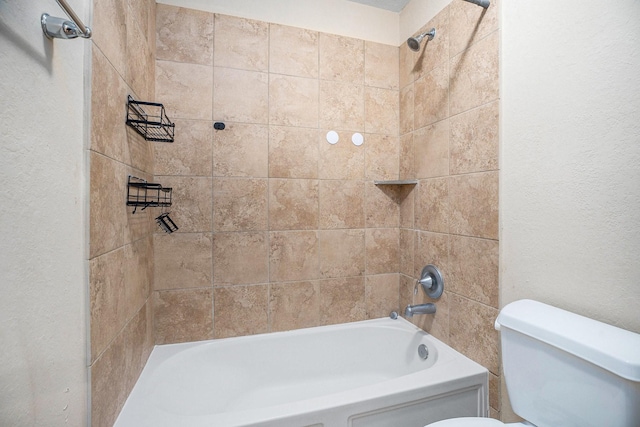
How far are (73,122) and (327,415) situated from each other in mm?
1257

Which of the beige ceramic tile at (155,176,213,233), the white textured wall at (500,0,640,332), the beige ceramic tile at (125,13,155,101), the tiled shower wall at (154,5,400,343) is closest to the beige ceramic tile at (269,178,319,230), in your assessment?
the tiled shower wall at (154,5,400,343)

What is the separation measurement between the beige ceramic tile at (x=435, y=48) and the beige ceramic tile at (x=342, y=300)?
1.41 metres

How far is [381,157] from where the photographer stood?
6.64 feet

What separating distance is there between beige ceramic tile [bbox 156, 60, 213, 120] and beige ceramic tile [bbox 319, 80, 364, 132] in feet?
2.28

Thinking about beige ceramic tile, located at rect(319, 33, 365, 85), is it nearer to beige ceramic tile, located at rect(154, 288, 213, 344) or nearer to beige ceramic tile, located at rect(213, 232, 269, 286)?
beige ceramic tile, located at rect(213, 232, 269, 286)

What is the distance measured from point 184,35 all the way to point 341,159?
45.4 inches

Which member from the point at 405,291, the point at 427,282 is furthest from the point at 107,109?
the point at 405,291

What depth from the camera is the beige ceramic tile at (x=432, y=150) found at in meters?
1.63

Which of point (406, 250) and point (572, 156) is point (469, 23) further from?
point (406, 250)

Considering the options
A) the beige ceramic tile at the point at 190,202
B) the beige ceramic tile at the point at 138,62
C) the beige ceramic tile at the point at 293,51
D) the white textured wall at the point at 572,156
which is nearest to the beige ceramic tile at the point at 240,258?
the beige ceramic tile at the point at 190,202

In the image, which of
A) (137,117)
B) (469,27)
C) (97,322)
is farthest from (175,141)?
(469,27)

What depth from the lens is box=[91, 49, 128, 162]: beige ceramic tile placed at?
886 millimetres

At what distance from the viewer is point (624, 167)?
0.88 metres

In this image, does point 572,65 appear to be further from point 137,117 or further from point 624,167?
point 137,117
